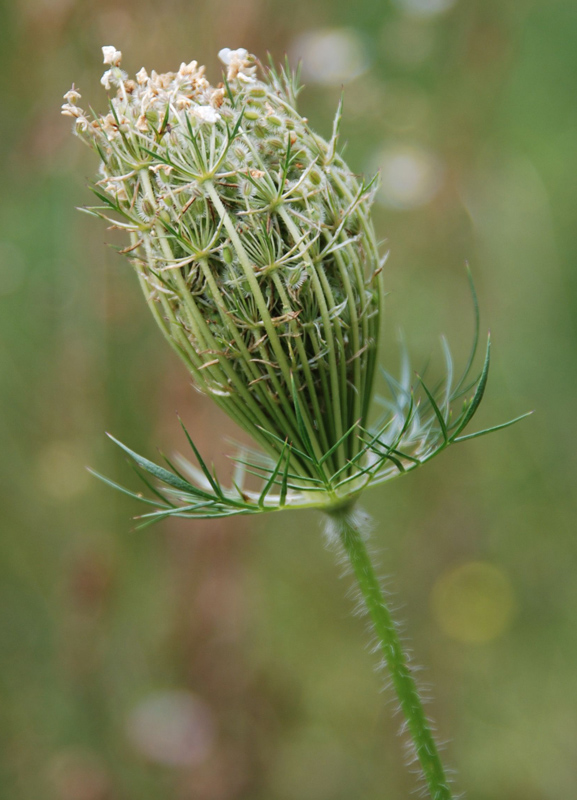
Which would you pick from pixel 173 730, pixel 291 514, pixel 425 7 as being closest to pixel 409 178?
pixel 425 7

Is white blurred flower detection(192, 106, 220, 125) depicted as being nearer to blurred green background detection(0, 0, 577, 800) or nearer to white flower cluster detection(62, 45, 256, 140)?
white flower cluster detection(62, 45, 256, 140)

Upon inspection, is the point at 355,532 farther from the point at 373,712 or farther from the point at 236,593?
the point at 373,712

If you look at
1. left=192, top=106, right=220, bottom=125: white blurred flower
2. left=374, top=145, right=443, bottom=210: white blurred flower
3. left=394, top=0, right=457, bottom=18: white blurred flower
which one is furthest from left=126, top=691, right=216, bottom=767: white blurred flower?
left=394, top=0, right=457, bottom=18: white blurred flower

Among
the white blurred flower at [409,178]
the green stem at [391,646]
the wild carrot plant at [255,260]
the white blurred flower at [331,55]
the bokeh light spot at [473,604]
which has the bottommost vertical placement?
the bokeh light spot at [473,604]

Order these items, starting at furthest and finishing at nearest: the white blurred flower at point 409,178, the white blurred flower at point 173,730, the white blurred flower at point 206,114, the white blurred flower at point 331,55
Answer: the white blurred flower at point 409,178 < the white blurred flower at point 331,55 < the white blurred flower at point 173,730 < the white blurred flower at point 206,114

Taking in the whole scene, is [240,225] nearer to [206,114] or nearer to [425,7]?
[206,114]

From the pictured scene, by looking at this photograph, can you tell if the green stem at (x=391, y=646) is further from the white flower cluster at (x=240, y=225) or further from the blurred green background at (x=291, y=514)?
the blurred green background at (x=291, y=514)

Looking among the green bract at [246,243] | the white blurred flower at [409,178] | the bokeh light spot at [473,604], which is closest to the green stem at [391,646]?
the green bract at [246,243]
